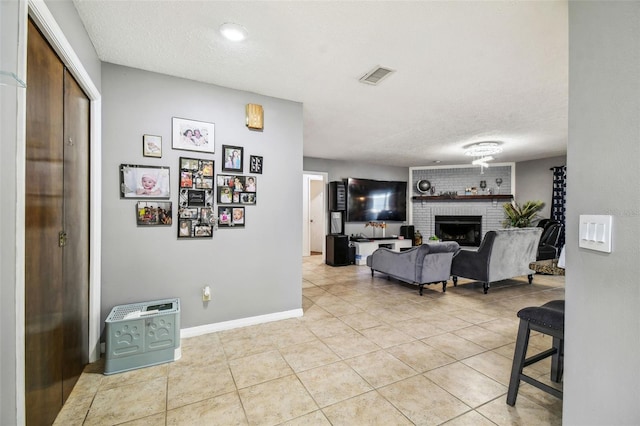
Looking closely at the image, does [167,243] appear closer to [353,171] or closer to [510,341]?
[510,341]

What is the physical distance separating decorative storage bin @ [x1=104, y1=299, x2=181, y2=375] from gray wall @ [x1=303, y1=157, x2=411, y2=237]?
4.68 m

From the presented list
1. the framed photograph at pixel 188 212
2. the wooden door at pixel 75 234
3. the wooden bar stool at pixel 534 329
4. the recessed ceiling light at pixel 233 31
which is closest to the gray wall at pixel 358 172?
the framed photograph at pixel 188 212

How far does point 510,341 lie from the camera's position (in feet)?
8.21

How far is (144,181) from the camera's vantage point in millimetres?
2383

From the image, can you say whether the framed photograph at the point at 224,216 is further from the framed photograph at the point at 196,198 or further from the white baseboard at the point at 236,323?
the white baseboard at the point at 236,323

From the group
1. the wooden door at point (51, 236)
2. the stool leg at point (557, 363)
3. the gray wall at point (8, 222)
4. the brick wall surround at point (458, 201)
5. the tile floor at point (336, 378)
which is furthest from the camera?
the brick wall surround at point (458, 201)

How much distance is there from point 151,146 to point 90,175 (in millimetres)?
506

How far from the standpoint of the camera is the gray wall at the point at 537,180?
20.2ft

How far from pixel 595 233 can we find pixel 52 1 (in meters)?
2.61

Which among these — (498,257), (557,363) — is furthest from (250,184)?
(498,257)

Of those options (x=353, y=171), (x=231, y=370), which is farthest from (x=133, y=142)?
(x=353, y=171)

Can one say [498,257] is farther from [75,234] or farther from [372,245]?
[75,234]

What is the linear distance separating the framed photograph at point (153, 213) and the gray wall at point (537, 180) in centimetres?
745

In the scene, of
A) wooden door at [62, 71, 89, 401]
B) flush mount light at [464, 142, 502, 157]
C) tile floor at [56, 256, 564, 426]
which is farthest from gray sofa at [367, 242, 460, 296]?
wooden door at [62, 71, 89, 401]
